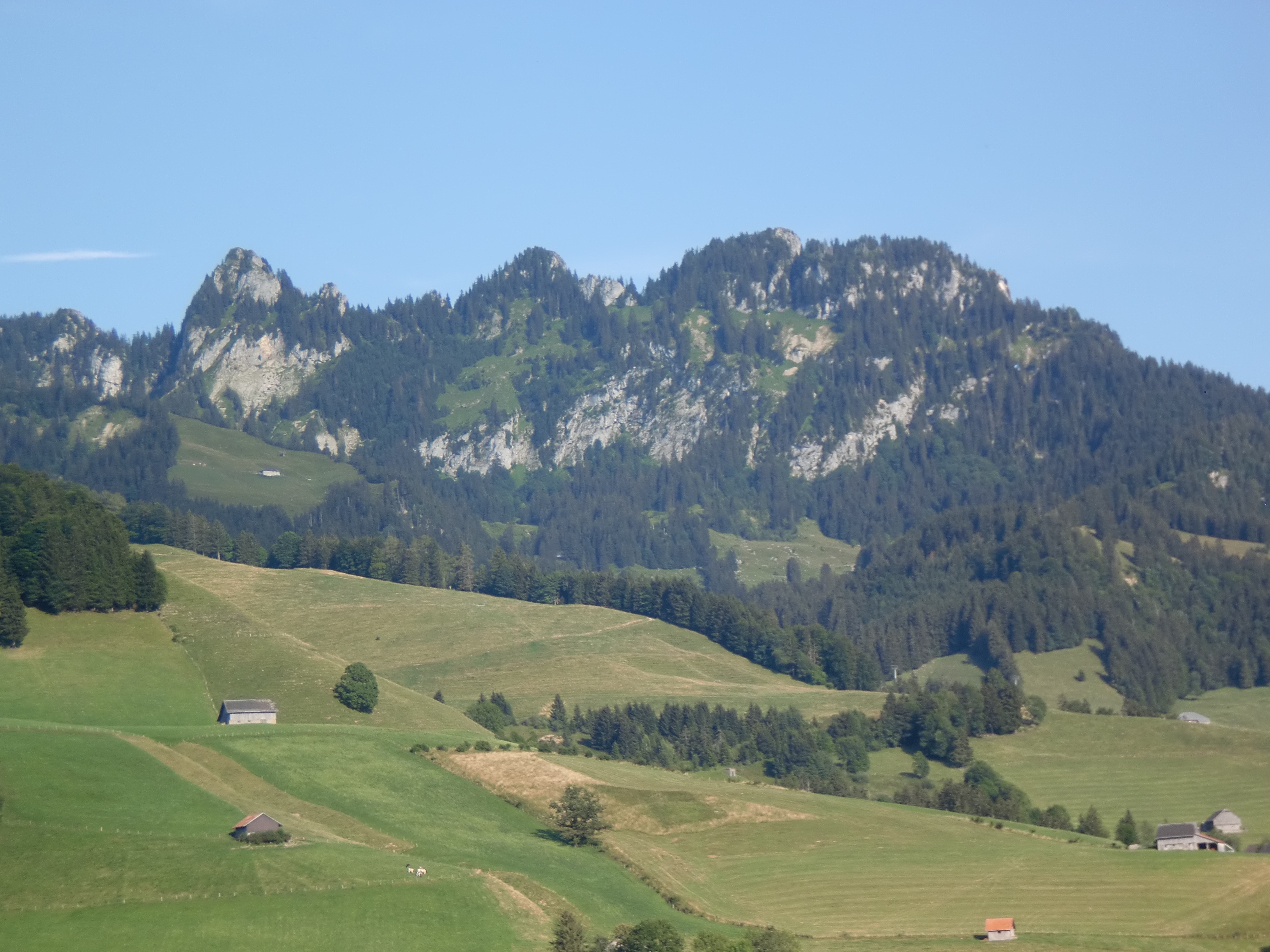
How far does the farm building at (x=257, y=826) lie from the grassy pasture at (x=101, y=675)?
33.3 m

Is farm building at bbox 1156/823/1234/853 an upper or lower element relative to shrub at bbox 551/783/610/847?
lower

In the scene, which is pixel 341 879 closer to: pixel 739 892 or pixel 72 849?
pixel 72 849

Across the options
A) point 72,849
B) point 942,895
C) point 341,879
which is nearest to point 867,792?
point 942,895

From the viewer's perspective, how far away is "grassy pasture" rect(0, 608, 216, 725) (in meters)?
119

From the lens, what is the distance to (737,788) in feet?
404

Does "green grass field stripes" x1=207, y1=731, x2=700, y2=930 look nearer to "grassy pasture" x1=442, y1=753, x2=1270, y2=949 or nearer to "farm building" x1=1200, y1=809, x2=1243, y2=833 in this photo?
"grassy pasture" x1=442, y1=753, x2=1270, y2=949

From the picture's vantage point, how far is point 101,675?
130 m

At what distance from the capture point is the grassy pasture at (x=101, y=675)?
119 m

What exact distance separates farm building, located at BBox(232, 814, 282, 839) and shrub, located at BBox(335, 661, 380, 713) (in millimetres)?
51094

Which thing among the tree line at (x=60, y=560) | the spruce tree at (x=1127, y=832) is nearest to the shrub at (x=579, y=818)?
the spruce tree at (x=1127, y=832)

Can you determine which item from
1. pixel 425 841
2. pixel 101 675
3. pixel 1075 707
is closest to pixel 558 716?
pixel 101 675

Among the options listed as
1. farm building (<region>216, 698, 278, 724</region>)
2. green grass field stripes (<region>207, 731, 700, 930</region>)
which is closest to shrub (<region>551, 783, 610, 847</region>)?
green grass field stripes (<region>207, 731, 700, 930</region>)

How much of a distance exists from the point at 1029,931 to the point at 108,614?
97.1m

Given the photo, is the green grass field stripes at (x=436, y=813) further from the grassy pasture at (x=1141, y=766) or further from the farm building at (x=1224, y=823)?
the farm building at (x=1224, y=823)
